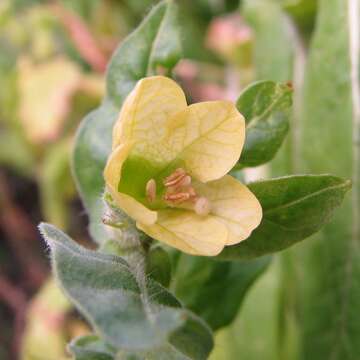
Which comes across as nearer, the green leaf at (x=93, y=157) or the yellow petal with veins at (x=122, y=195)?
the yellow petal with veins at (x=122, y=195)

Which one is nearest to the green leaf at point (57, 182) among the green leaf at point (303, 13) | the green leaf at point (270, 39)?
the green leaf at point (270, 39)

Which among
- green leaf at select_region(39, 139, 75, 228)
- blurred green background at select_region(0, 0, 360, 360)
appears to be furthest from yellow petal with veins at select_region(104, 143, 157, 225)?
green leaf at select_region(39, 139, 75, 228)

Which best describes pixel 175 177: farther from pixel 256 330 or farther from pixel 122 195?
pixel 256 330

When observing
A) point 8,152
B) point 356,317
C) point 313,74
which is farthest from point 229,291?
point 8,152

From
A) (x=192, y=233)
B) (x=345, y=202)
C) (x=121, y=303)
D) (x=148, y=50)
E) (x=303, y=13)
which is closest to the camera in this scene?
(x=121, y=303)

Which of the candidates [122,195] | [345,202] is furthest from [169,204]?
[345,202]

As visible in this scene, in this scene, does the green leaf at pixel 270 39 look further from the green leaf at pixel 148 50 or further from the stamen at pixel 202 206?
the stamen at pixel 202 206

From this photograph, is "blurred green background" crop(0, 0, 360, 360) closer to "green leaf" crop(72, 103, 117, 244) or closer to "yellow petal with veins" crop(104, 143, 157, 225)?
"green leaf" crop(72, 103, 117, 244)
